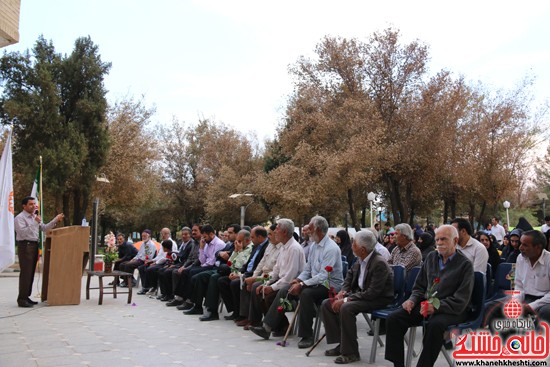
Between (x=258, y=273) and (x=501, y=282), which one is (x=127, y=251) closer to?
(x=258, y=273)

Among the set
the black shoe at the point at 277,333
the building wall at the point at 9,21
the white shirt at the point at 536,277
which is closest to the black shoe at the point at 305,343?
the black shoe at the point at 277,333

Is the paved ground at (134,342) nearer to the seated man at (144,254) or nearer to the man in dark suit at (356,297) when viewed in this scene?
the man in dark suit at (356,297)

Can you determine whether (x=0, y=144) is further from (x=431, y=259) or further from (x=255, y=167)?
(x=431, y=259)

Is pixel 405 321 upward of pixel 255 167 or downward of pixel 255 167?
downward

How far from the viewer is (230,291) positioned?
29.5ft

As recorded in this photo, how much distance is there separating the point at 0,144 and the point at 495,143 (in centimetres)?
2321

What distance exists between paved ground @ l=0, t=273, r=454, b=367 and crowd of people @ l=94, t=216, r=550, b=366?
0.34 metres

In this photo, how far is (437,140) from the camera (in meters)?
23.1

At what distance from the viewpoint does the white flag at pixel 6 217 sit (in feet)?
20.5

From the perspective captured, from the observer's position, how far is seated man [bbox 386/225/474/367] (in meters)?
4.75

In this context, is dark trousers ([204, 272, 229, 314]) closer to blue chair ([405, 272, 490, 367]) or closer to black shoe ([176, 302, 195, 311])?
black shoe ([176, 302, 195, 311])

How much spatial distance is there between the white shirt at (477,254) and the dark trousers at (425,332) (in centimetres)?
166

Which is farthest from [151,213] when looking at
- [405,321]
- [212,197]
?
[405,321]

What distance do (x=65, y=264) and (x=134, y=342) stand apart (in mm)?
3892
